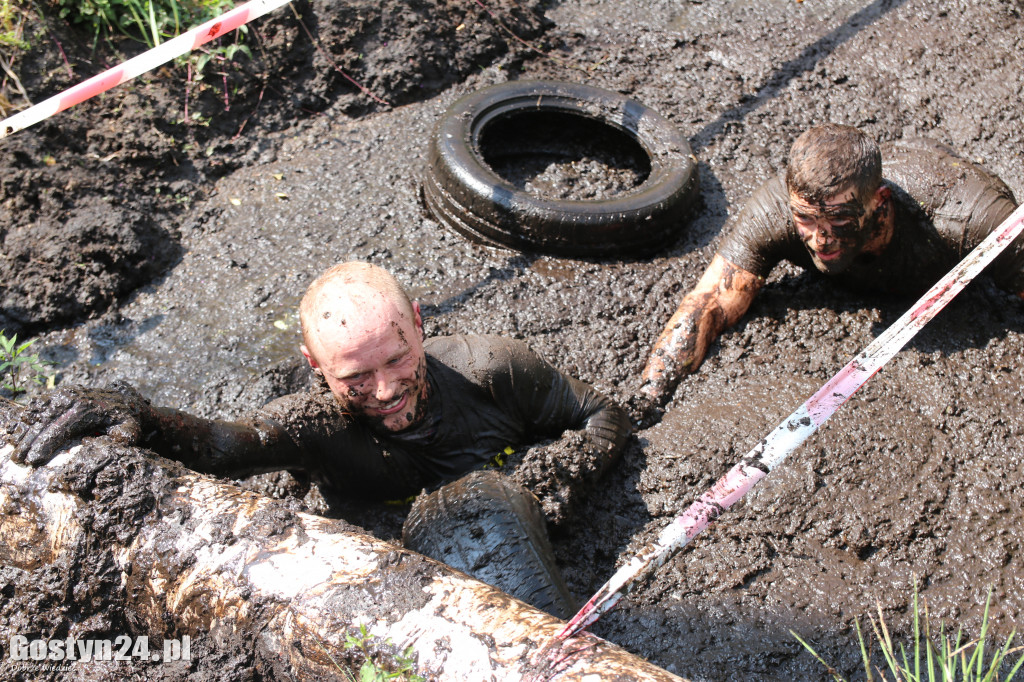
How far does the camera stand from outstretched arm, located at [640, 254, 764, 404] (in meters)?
3.71

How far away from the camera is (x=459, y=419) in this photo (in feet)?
10.5

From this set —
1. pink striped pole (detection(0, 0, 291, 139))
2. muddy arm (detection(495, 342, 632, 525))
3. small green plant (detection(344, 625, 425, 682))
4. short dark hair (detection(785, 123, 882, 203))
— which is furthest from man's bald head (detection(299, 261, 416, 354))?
pink striped pole (detection(0, 0, 291, 139))

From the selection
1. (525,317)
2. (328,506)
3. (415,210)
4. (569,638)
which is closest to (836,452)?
(525,317)

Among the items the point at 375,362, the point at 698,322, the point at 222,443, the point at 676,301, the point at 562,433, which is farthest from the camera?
the point at 676,301

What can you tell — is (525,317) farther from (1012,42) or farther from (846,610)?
(1012,42)

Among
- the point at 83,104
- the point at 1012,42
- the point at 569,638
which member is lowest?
the point at 83,104

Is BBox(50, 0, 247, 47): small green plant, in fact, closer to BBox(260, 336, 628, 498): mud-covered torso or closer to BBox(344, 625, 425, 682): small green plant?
BBox(260, 336, 628, 498): mud-covered torso

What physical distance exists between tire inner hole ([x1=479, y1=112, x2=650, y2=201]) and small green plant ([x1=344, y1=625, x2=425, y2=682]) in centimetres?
349

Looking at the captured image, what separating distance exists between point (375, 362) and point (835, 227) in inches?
86.2

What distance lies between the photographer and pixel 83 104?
481 centimetres

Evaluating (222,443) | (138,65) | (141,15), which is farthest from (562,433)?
(141,15)

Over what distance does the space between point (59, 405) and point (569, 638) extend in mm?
1536

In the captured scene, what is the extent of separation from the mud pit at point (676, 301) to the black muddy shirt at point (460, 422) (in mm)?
194

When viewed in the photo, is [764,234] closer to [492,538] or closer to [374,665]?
[492,538]
